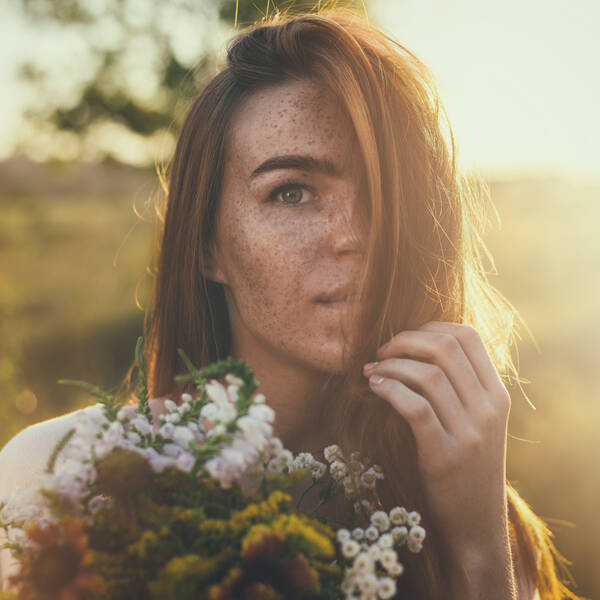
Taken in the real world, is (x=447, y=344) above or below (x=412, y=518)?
above

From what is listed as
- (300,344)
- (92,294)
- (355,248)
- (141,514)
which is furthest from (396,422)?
(92,294)

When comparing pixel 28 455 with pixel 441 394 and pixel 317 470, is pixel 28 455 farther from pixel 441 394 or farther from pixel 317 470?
pixel 441 394

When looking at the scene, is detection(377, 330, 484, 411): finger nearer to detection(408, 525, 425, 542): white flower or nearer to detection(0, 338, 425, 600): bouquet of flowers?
detection(408, 525, 425, 542): white flower

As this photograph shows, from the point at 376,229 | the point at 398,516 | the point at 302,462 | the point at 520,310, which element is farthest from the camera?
the point at 520,310

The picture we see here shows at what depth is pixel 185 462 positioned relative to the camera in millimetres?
1024

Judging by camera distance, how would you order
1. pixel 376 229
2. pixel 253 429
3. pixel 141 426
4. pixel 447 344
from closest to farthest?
pixel 253 429 < pixel 141 426 < pixel 447 344 < pixel 376 229

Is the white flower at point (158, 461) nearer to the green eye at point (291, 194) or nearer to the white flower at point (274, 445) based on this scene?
the white flower at point (274, 445)

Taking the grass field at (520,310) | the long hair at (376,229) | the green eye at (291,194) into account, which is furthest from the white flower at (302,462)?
the grass field at (520,310)

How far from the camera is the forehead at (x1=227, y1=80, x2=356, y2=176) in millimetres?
1908

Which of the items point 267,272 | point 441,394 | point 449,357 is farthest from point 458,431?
point 267,272

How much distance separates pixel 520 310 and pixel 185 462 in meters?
7.72

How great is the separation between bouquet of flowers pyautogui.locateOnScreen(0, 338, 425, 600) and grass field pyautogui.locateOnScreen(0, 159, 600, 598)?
1.68m

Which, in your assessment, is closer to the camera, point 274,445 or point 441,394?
point 274,445

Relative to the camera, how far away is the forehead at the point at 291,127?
6.26 ft
